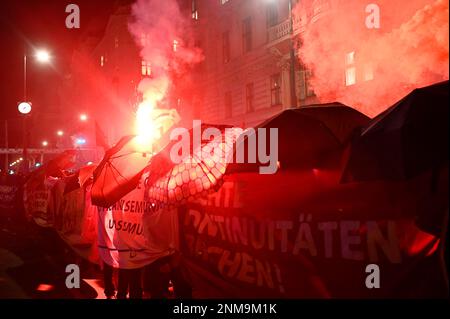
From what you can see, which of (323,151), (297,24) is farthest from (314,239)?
(297,24)

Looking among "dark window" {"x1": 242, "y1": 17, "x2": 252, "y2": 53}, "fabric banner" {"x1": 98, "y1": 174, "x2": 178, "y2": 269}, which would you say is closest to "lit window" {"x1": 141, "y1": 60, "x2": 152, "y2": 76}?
"dark window" {"x1": 242, "y1": 17, "x2": 252, "y2": 53}

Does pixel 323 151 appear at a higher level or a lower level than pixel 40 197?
higher

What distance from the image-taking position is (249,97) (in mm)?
22031

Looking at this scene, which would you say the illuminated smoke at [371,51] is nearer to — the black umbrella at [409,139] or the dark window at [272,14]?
the black umbrella at [409,139]

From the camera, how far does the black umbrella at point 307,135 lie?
374cm

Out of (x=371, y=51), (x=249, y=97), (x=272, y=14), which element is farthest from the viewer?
(x=249, y=97)

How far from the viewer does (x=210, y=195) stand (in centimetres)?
474

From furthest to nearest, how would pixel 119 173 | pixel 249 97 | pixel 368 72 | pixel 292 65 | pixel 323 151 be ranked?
pixel 249 97 → pixel 292 65 → pixel 368 72 → pixel 119 173 → pixel 323 151

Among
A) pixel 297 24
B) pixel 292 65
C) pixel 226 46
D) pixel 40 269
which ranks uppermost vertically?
pixel 226 46

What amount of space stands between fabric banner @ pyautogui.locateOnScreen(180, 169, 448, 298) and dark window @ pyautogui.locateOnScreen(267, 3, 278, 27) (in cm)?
1656

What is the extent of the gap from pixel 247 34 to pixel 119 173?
18090 millimetres

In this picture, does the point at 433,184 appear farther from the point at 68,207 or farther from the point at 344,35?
the point at 344,35

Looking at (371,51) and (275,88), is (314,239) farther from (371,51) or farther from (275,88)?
(275,88)

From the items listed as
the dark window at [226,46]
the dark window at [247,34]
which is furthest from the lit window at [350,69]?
the dark window at [226,46]
